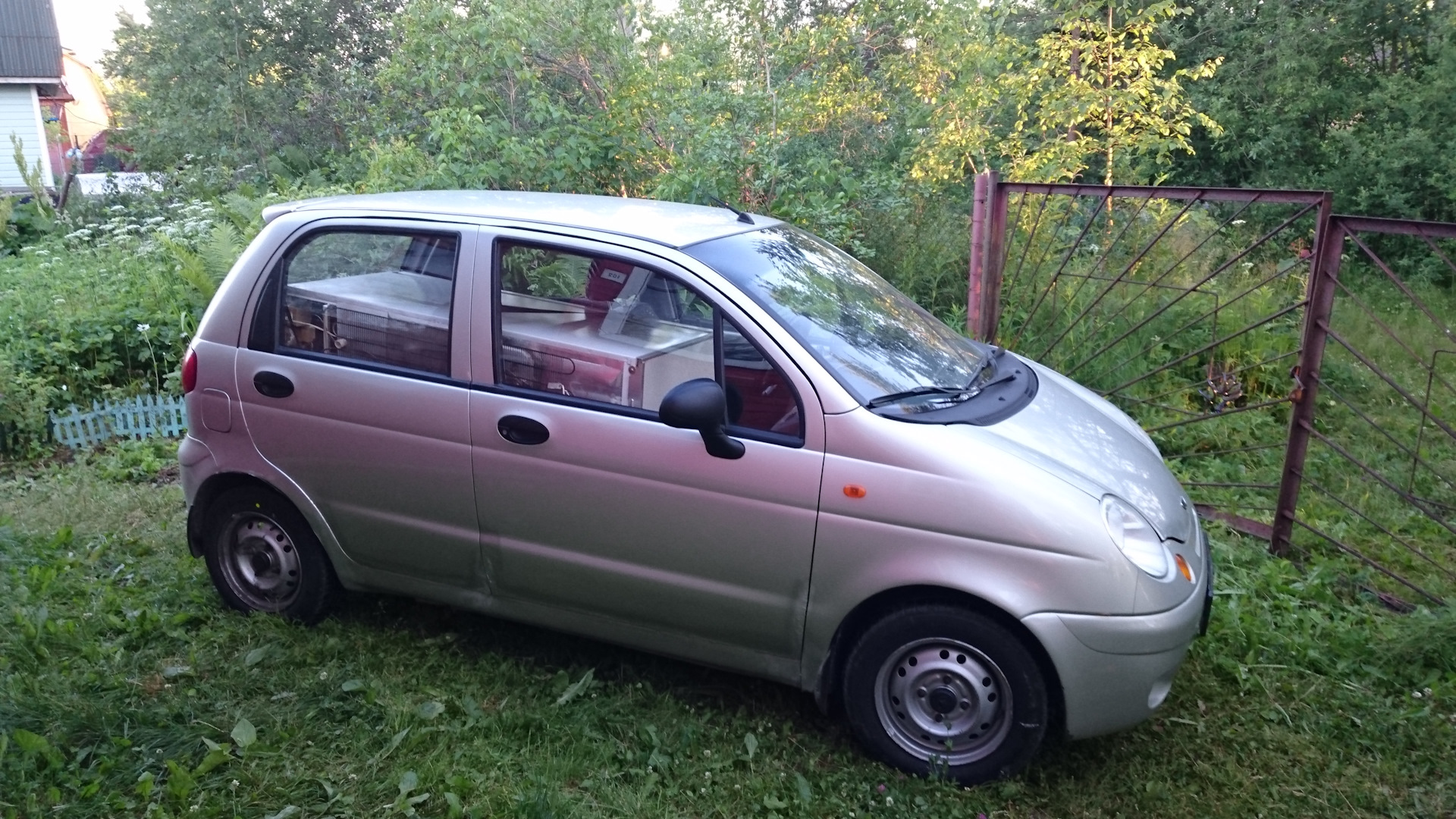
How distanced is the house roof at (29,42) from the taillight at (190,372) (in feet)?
87.0

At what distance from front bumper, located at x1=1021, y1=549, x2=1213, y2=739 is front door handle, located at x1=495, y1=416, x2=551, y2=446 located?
1.73 m

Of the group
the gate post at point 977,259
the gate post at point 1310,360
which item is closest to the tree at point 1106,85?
the gate post at point 977,259

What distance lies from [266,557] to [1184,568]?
3.62 m

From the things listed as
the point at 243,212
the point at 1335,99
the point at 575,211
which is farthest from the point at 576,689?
the point at 1335,99

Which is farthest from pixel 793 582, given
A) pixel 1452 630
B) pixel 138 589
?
pixel 138 589

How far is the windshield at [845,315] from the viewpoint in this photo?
3502 mm

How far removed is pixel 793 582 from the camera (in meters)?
3.37

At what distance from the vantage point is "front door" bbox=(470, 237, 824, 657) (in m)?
3.37

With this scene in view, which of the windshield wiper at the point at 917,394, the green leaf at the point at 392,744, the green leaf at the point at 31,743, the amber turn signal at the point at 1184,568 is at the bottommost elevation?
the green leaf at the point at 392,744

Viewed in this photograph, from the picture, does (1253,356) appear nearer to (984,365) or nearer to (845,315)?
(984,365)

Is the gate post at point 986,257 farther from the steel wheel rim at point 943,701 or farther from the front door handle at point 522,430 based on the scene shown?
the front door handle at point 522,430

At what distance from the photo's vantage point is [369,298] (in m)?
4.00

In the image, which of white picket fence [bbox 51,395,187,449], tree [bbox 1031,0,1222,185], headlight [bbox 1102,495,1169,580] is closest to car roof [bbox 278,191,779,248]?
headlight [bbox 1102,495,1169,580]

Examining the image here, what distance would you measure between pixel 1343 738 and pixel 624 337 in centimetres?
295
